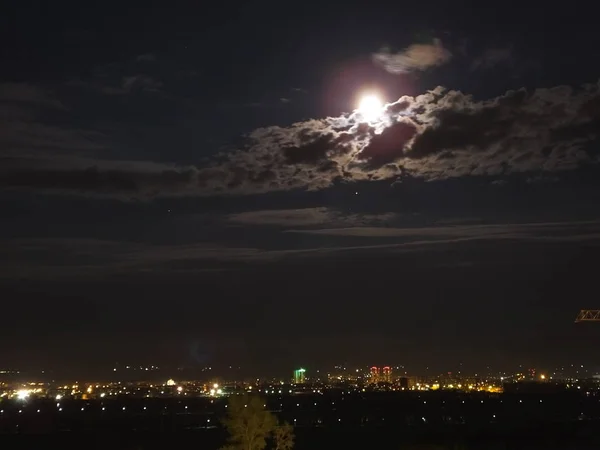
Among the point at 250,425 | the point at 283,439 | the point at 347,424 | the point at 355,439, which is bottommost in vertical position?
the point at 283,439

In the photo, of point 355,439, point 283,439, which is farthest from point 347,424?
point 283,439

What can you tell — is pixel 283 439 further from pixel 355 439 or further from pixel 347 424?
pixel 347 424

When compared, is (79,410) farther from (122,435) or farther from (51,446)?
(51,446)

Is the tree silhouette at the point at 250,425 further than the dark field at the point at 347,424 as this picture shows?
No

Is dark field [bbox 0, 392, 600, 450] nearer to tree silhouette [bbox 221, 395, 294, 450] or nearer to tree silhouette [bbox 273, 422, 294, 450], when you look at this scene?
tree silhouette [bbox 273, 422, 294, 450]

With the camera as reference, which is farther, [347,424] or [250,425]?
[347,424]

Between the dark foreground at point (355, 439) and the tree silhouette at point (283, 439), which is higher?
the dark foreground at point (355, 439)

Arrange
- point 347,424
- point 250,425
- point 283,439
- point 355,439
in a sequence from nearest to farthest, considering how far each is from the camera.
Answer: point 250,425
point 283,439
point 355,439
point 347,424

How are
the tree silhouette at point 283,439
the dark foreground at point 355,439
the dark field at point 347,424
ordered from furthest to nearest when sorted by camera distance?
the dark field at point 347,424
the dark foreground at point 355,439
the tree silhouette at point 283,439

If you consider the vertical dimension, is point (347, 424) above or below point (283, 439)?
above

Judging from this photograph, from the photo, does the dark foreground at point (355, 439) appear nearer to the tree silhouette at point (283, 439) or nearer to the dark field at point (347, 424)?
the dark field at point (347, 424)

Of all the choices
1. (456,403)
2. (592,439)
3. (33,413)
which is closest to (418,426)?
(592,439)

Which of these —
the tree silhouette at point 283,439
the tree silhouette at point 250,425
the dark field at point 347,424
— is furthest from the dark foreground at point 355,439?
the tree silhouette at point 250,425

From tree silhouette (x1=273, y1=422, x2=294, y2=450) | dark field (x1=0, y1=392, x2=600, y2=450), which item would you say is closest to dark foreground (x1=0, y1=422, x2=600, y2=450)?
dark field (x1=0, y1=392, x2=600, y2=450)
